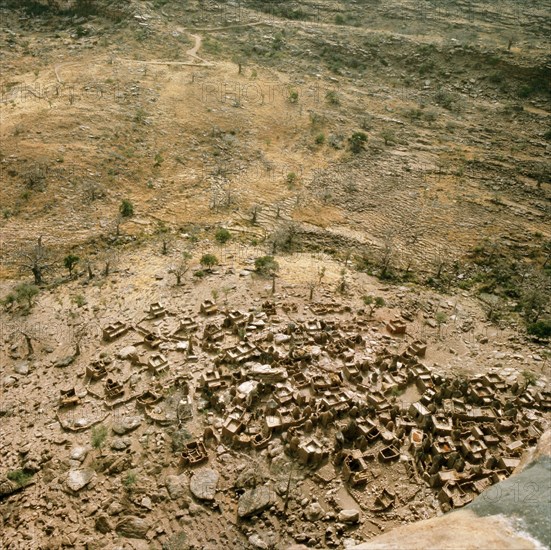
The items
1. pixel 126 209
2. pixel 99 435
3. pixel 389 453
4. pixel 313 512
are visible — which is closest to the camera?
pixel 313 512

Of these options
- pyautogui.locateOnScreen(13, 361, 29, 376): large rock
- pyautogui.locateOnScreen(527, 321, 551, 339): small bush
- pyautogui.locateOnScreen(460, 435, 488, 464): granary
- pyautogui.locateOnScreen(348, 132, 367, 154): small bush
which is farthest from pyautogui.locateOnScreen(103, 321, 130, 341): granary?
pyautogui.locateOnScreen(348, 132, 367, 154): small bush

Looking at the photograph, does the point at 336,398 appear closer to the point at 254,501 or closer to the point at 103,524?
the point at 254,501

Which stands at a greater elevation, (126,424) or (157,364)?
(157,364)

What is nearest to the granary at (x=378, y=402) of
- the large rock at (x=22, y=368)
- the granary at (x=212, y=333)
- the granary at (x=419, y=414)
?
the granary at (x=419, y=414)

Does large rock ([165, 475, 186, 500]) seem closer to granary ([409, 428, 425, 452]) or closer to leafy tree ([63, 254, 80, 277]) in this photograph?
granary ([409, 428, 425, 452])

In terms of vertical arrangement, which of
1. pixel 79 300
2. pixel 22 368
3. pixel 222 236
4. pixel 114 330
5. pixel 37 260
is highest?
pixel 222 236

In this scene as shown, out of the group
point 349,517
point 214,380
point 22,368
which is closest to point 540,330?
point 349,517
